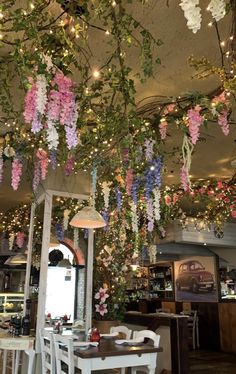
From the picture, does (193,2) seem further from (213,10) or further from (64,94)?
(64,94)

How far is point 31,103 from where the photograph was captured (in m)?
2.39

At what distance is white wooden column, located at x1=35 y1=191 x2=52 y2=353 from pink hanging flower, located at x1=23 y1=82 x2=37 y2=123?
7.28 ft

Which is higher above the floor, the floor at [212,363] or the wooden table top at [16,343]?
the wooden table top at [16,343]

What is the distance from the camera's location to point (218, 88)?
3281 millimetres

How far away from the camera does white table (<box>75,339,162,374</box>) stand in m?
2.95

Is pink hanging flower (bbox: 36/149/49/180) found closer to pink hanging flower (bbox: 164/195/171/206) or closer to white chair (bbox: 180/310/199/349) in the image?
pink hanging flower (bbox: 164/195/171/206)

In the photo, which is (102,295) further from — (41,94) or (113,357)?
(41,94)

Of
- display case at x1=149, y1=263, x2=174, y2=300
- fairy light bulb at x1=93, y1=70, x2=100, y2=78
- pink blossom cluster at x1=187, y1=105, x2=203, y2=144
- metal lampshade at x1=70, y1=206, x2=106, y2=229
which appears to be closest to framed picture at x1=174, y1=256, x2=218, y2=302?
display case at x1=149, y1=263, x2=174, y2=300

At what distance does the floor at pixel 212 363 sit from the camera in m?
6.18

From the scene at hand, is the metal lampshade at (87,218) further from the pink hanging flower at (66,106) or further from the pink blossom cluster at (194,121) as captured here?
the pink hanging flower at (66,106)

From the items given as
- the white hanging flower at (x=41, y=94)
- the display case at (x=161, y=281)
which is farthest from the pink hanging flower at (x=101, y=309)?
the display case at (x=161, y=281)

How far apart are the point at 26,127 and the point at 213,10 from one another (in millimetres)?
2480

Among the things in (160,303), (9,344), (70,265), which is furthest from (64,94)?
(160,303)

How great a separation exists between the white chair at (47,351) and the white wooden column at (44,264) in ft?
0.62
